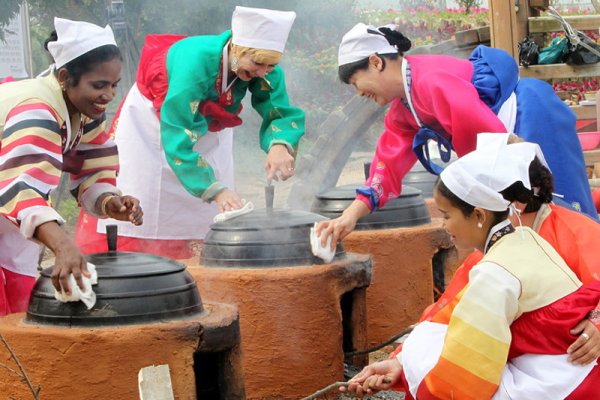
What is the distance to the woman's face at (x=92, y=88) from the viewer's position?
4.18m

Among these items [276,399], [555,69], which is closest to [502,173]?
[276,399]

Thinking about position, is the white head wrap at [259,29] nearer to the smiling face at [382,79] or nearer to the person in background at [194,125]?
the person in background at [194,125]

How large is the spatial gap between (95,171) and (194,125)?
3.32 feet

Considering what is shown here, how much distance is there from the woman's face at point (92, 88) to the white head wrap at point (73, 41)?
0.07 metres

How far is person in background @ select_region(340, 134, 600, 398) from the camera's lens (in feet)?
10.9

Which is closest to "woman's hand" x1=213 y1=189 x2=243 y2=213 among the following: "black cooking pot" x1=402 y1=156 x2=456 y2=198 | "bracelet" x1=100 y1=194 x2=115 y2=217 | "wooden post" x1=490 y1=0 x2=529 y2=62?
"bracelet" x1=100 y1=194 x2=115 y2=217

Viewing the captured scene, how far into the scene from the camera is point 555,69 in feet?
32.5

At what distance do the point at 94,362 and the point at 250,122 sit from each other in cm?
1044

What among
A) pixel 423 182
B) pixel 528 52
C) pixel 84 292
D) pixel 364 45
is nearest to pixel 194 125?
pixel 364 45

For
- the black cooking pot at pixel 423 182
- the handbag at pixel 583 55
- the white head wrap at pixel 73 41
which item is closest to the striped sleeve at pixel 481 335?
the white head wrap at pixel 73 41

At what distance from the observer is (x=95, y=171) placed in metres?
4.71

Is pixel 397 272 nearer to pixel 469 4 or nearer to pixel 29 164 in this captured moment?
pixel 29 164

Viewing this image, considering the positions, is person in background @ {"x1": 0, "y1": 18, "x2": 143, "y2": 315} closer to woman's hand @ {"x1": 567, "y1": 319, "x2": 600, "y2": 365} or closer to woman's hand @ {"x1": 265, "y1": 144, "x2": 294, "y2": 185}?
woman's hand @ {"x1": 265, "y1": 144, "x2": 294, "y2": 185}

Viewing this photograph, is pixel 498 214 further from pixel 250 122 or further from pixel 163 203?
pixel 250 122
